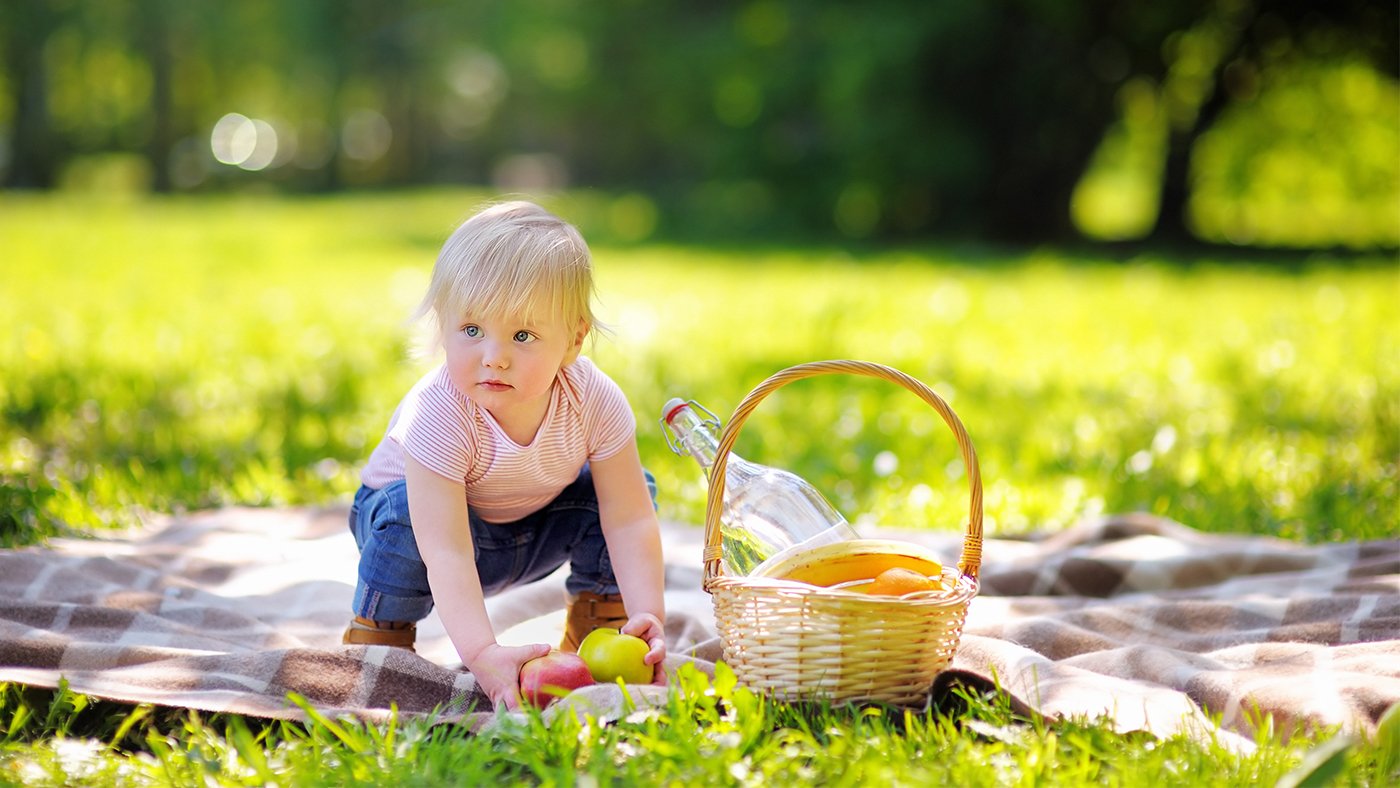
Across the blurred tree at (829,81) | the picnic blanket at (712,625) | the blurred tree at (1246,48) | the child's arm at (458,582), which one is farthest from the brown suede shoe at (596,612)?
the blurred tree at (1246,48)

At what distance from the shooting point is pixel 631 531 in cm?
264

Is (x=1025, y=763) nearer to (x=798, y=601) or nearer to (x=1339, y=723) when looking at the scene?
(x=798, y=601)

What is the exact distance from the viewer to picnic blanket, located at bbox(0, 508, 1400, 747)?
230 centimetres

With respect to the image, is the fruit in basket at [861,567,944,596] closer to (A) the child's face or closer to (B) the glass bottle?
(B) the glass bottle

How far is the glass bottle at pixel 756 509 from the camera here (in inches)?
103

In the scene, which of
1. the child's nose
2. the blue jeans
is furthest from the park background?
the child's nose

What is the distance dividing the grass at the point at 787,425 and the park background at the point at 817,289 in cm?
2

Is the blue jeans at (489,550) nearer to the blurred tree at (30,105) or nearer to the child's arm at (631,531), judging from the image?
the child's arm at (631,531)

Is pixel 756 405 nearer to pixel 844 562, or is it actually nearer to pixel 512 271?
pixel 844 562

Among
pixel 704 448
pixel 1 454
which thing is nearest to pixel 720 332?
pixel 1 454

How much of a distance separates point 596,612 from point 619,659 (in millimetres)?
435

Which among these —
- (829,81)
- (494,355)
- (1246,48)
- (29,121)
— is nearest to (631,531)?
(494,355)

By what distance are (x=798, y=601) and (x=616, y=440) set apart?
24.6 inches

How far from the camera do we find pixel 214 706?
7.38 feet
